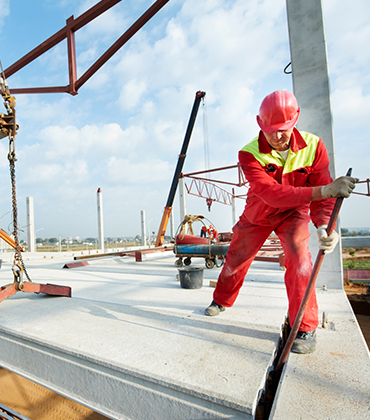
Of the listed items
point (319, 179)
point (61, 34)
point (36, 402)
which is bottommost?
point (36, 402)

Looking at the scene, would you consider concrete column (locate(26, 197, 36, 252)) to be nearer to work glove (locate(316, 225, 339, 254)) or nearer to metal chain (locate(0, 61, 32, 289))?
metal chain (locate(0, 61, 32, 289))

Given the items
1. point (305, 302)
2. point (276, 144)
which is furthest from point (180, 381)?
point (276, 144)

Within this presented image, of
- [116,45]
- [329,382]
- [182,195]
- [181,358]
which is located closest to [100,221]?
[182,195]

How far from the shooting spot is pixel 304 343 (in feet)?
6.50

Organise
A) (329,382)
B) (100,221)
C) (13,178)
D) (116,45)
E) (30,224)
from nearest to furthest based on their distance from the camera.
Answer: (329,382) < (13,178) < (116,45) < (30,224) < (100,221)

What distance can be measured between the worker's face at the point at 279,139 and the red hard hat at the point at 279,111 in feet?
0.15

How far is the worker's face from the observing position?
2021 mm

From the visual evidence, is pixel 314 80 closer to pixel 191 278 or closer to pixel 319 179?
pixel 319 179

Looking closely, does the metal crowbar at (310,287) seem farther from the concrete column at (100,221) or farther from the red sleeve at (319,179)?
the concrete column at (100,221)

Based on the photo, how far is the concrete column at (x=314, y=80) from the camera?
355cm

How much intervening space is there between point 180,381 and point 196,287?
2590 millimetres

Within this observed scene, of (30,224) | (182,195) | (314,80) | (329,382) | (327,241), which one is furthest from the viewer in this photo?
(182,195)

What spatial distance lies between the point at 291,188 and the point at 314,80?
2.55 meters

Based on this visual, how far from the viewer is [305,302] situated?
1.81 metres
